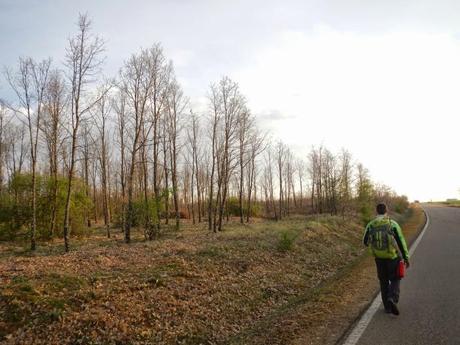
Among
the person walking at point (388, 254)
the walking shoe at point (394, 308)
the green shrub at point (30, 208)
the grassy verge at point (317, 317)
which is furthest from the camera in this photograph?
the green shrub at point (30, 208)

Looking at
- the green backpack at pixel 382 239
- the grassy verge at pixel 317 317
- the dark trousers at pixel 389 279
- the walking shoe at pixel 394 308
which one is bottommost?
the grassy verge at pixel 317 317

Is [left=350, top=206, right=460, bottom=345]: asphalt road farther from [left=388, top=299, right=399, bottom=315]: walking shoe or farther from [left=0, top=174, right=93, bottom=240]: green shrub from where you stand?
[left=0, top=174, right=93, bottom=240]: green shrub

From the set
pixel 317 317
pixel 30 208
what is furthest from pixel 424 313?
pixel 30 208

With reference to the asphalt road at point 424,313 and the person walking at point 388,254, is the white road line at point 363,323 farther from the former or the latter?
the person walking at point 388,254

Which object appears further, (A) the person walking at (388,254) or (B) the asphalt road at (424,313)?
(A) the person walking at (388,254)

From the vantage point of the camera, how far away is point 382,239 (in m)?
7.49

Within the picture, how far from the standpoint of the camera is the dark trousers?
292 inches

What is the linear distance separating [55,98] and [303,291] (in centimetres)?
1831

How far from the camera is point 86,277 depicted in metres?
9.27

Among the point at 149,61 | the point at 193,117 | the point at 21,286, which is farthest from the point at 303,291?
the point at 193,117

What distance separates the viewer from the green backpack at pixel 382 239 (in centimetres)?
→ 743

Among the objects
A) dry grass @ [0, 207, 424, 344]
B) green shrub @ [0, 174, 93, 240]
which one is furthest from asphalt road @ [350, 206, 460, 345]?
green shrub @ [0, 174, 93, 240]

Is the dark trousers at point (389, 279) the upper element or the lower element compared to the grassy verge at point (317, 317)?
upper

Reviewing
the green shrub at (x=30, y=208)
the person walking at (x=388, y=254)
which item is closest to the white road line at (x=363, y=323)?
the person walking at (x=388, y=254)
